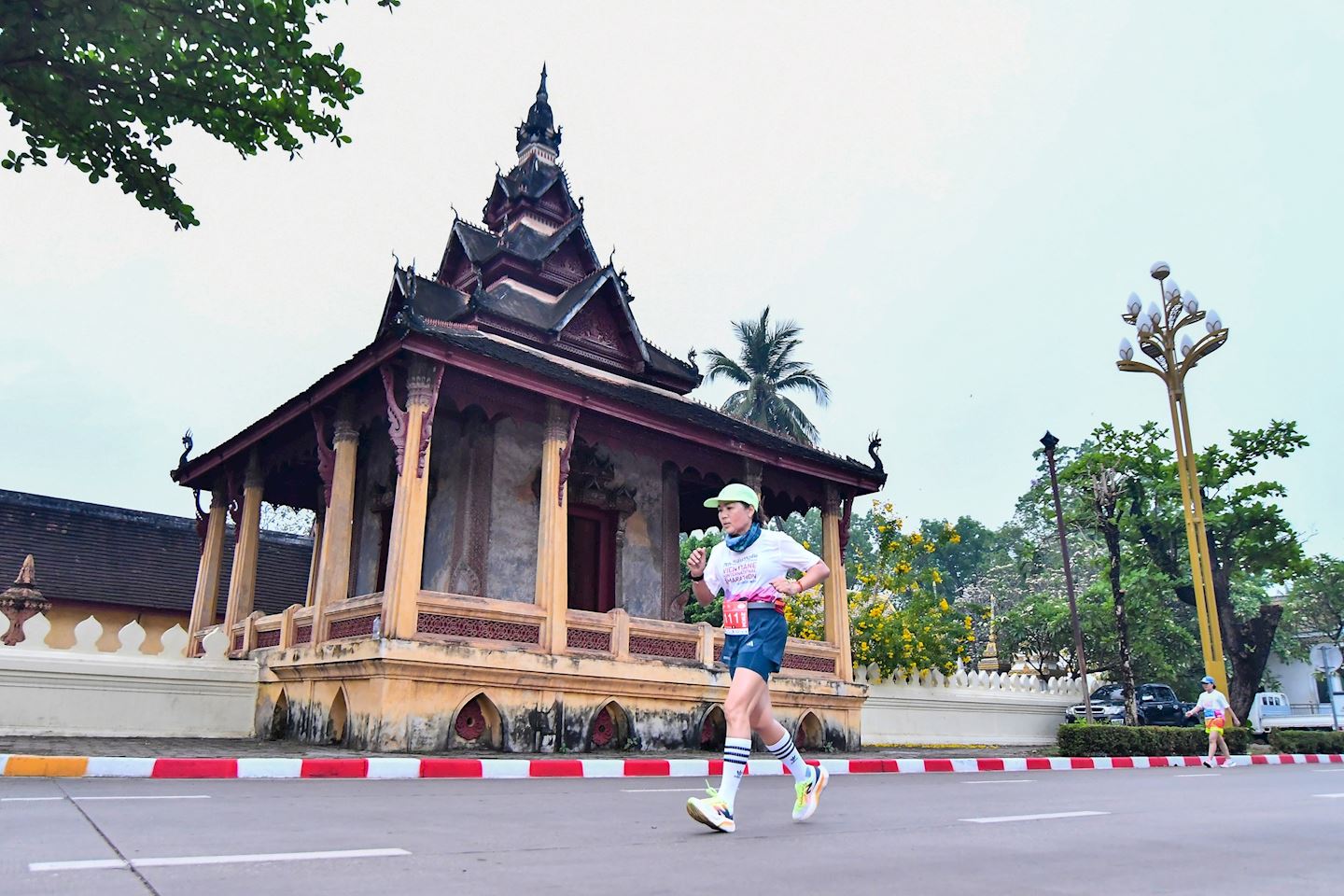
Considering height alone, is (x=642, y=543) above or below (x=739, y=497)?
above

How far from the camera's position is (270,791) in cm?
657

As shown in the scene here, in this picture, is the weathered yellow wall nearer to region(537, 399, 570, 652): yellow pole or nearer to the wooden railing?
the wooden railing

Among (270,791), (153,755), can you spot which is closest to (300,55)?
Answer: (270,791)

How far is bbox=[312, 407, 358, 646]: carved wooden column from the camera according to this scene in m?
12.8

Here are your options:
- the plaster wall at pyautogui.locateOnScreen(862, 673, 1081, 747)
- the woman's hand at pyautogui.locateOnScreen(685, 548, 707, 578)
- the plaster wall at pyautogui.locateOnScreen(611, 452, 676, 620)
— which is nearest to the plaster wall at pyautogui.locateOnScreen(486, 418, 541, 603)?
the plaster wall at pyautogui.locateOnScreen(611, 452, 676, 620)

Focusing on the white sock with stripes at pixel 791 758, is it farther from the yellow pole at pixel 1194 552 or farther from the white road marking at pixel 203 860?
the yellow pole at pixel 1194 552

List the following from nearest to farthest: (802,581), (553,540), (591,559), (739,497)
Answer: (802,581) < (739,497) < (553,540) < (591,559)

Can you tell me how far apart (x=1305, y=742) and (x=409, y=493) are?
18.2 metres

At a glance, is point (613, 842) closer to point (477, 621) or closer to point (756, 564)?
point (756, 564)

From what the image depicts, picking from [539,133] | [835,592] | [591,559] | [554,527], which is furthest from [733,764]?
[539,133]

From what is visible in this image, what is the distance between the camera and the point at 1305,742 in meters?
19.8

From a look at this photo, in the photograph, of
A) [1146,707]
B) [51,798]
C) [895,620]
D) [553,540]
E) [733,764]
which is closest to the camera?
[733,764]

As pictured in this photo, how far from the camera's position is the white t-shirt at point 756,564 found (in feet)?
17.4

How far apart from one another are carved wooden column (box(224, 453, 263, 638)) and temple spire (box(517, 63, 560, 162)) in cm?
854
